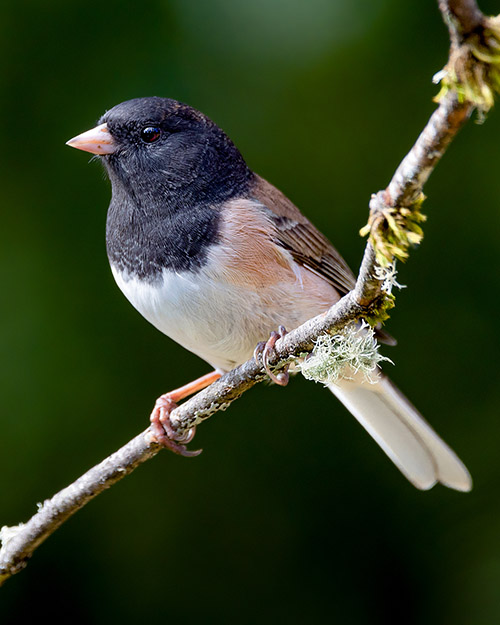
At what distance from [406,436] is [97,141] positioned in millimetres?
1223

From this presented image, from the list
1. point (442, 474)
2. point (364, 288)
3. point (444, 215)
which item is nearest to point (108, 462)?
point (364, 288)

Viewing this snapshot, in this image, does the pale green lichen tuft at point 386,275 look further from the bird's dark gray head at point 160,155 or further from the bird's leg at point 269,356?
the bird's dark gray head at point 160,155

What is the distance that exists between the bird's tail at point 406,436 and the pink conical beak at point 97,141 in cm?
92

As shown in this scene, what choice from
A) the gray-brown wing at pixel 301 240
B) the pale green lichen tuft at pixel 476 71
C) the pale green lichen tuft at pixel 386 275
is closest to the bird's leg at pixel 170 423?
the gray-brown wing at pixel 301 240

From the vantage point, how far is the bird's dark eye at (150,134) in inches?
79.7

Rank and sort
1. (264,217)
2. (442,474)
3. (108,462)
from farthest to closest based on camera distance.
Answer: (442,474) < (264,217) < (108,462)

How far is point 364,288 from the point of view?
109 centimetres

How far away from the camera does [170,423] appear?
1856mm

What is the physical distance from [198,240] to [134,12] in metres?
1.13

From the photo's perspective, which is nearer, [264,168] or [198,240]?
[198,240]

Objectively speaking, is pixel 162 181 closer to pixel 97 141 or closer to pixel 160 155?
pixel 160 155

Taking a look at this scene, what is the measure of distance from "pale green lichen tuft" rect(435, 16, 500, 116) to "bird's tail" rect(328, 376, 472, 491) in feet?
4.68

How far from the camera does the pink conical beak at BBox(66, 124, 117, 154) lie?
195 cm

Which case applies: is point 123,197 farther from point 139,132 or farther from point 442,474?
point 442,474
